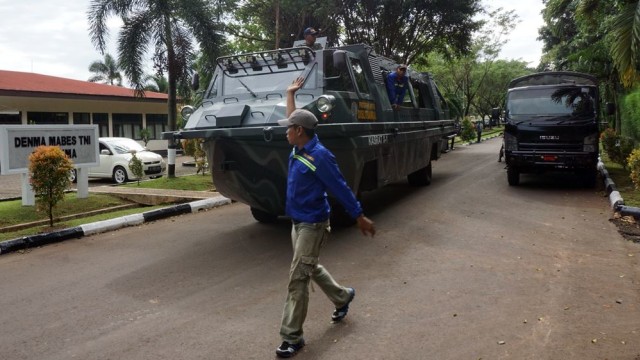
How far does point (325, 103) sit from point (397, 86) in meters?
3.24

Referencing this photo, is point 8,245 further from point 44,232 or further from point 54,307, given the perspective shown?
point 54,307

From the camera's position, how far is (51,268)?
5930 millimetres

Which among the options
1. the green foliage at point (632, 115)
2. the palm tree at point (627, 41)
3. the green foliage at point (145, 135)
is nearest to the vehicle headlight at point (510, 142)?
the palm tree at point (627, 41)

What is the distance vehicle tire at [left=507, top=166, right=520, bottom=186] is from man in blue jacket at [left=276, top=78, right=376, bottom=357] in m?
8.42

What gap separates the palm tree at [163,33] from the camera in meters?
12.5

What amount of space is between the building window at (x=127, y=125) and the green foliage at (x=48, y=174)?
2182cm

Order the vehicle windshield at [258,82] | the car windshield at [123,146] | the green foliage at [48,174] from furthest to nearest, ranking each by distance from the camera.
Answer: the car windshield at [123,146], the green foliage at [48,174], the vehicle windshield at [258,82]

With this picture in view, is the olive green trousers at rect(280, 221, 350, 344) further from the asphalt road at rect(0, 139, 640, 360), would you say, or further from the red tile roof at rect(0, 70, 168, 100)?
the red tile roof at rect(0, 70, 168, 100)

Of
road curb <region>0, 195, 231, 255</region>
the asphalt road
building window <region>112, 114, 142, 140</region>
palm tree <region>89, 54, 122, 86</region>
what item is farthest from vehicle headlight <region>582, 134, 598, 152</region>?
palm tree <region>89, 54, 122, 86</region>

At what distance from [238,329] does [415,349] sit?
1328mm

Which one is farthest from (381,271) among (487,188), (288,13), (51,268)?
(288,13)

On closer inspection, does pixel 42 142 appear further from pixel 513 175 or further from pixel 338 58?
pixel 513 175

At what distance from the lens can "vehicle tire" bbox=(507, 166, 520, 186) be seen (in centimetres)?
1123

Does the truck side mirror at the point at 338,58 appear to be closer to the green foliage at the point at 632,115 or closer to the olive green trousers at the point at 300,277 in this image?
the olive green trousers at the point at 300,277
